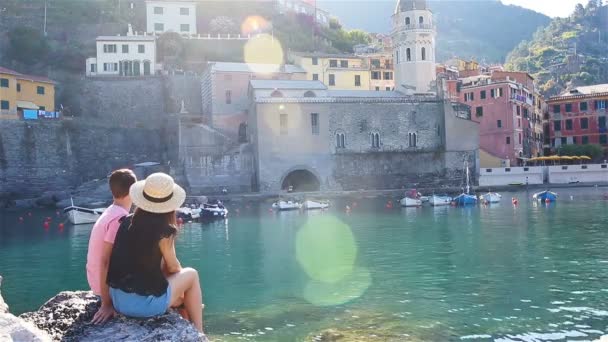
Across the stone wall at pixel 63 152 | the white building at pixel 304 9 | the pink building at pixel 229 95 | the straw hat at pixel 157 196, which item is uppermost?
Result: the white building at pixel 304 9

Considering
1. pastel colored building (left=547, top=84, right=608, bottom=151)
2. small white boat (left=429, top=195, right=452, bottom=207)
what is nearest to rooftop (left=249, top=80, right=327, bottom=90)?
small white boat (left=429, top=195, right=452, bottom=207)

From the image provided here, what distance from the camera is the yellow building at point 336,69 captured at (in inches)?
2464

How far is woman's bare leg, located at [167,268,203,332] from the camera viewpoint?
215 inches

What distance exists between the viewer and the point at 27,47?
63625mm

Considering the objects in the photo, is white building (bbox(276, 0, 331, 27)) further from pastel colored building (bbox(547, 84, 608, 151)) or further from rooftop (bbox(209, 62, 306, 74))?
pastel colored building (bbox(547, 84, 608, 151))

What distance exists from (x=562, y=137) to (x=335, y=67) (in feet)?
88.4

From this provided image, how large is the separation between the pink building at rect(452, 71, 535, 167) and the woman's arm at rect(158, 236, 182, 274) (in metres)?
56.3

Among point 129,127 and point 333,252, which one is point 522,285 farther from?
point 129,127

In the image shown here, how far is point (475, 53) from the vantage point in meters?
159

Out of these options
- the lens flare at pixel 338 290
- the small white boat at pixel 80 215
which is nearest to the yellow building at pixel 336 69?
the small white boat at pixel 80 215

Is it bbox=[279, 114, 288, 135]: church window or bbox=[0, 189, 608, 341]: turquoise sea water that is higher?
bbox=[279, 114, 288, 135]: church window

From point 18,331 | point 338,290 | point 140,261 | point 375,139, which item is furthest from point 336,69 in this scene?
point 18,331

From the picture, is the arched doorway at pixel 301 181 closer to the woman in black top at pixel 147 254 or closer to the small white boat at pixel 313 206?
the small white boat at pixel 313 206

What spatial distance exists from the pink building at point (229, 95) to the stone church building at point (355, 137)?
7.71ft
